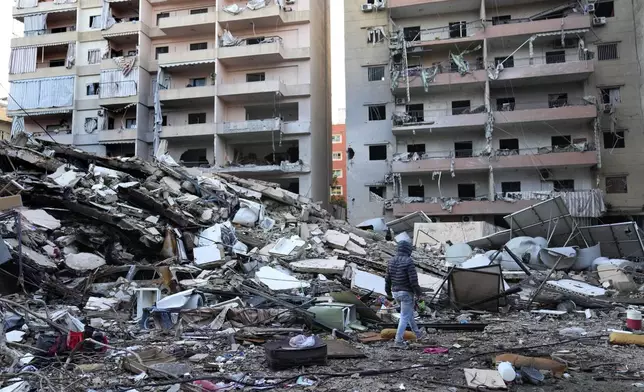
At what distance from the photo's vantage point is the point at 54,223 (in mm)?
10961

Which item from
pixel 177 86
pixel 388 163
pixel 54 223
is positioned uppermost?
pixel 177 86

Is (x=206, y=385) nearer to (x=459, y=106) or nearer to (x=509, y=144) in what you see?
(x=509, y=144)

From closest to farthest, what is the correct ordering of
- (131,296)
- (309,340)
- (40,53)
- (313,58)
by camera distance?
1. (309,340)
2. (131,296)
3. (313,58)
4. (40,53)

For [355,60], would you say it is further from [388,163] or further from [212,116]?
[212,116]

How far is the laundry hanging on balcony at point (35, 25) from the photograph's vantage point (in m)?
31.5

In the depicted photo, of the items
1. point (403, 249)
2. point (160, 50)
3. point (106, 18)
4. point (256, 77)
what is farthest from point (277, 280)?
point (106, 18)

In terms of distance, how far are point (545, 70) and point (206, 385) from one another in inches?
965

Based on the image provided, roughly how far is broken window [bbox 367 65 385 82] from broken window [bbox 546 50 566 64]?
907 centimetres

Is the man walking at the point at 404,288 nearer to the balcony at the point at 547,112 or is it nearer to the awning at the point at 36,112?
the balcony at the point at 547,112

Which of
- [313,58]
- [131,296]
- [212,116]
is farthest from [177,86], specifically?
[131,296]

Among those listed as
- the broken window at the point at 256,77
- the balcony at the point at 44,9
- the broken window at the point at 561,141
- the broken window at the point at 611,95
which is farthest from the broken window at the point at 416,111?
the balcony at the point at 44,9

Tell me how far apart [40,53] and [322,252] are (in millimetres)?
29397

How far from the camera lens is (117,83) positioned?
29.2 metres

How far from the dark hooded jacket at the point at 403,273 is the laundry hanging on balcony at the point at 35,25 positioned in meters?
34.5
